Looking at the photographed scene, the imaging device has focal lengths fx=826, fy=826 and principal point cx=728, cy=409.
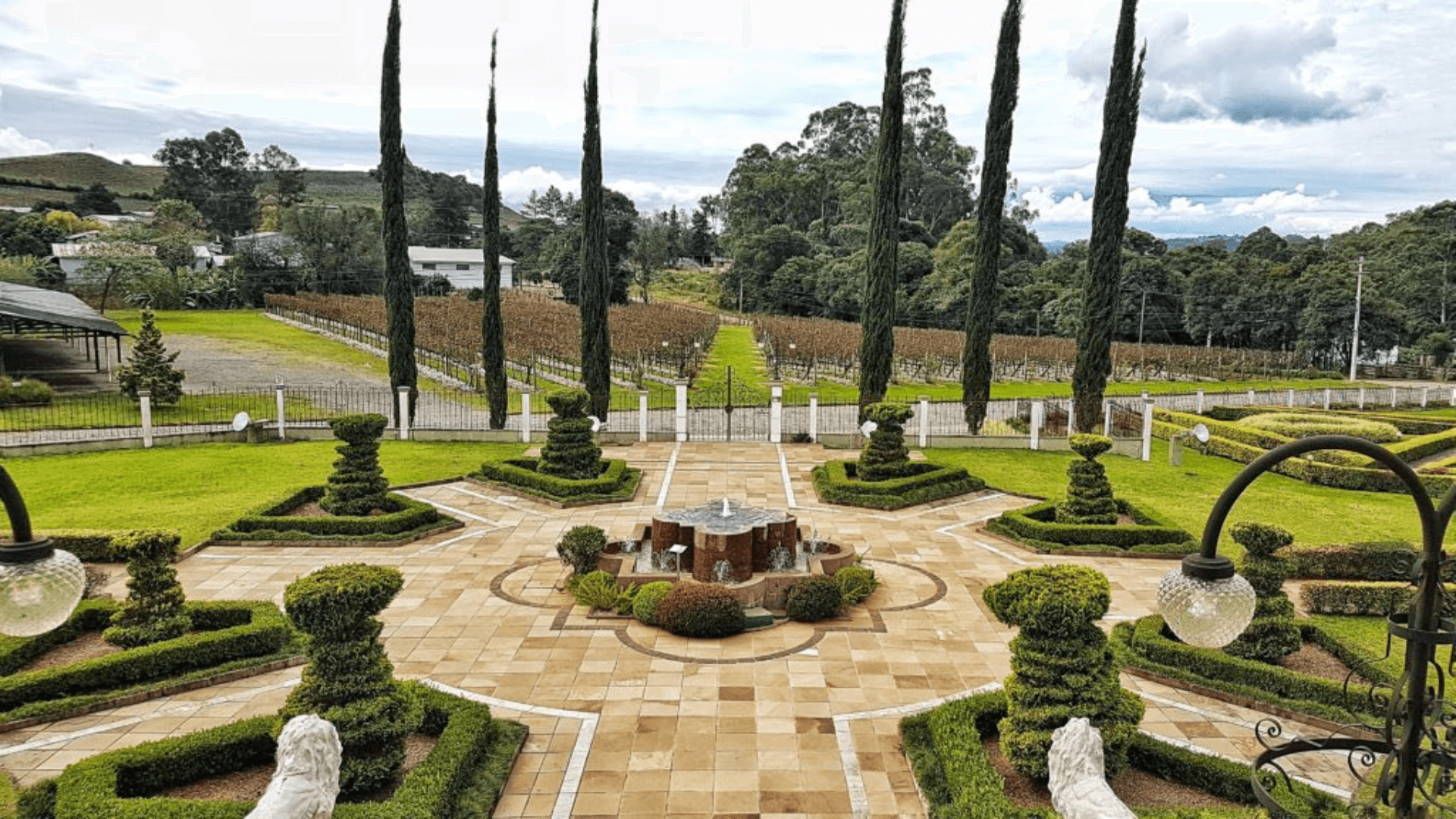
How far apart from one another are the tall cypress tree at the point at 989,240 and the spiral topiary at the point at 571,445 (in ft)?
38.5

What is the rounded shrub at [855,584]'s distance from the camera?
424 inches

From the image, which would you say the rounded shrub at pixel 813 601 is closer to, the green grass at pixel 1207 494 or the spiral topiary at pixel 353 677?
the spiral topiary at pixel 353 677

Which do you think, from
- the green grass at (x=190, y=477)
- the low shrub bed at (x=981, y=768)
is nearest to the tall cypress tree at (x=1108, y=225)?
the green grass at (x=190, y=477)

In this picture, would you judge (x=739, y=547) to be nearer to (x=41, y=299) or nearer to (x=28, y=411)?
(x=28, y=411)

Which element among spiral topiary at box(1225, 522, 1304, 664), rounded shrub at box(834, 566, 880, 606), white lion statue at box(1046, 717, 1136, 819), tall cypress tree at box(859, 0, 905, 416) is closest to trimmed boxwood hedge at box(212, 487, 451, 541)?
rounded shrub at box(834, 566, 880, 606)

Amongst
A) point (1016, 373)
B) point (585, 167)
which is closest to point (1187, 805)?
point (585, 167)

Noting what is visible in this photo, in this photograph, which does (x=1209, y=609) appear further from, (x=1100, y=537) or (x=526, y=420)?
(x=526, y=420)

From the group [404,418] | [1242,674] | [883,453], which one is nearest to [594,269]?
[404,418]

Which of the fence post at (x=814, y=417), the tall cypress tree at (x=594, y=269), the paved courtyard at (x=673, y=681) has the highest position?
the tall cypress tree at (x=594, y=269)

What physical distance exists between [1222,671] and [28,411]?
93.0 feet

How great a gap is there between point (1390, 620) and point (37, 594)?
5.13 metres

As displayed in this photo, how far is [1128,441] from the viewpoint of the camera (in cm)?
2150

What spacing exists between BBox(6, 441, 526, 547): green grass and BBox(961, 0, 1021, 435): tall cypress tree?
499 inches

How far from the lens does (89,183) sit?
116 m
